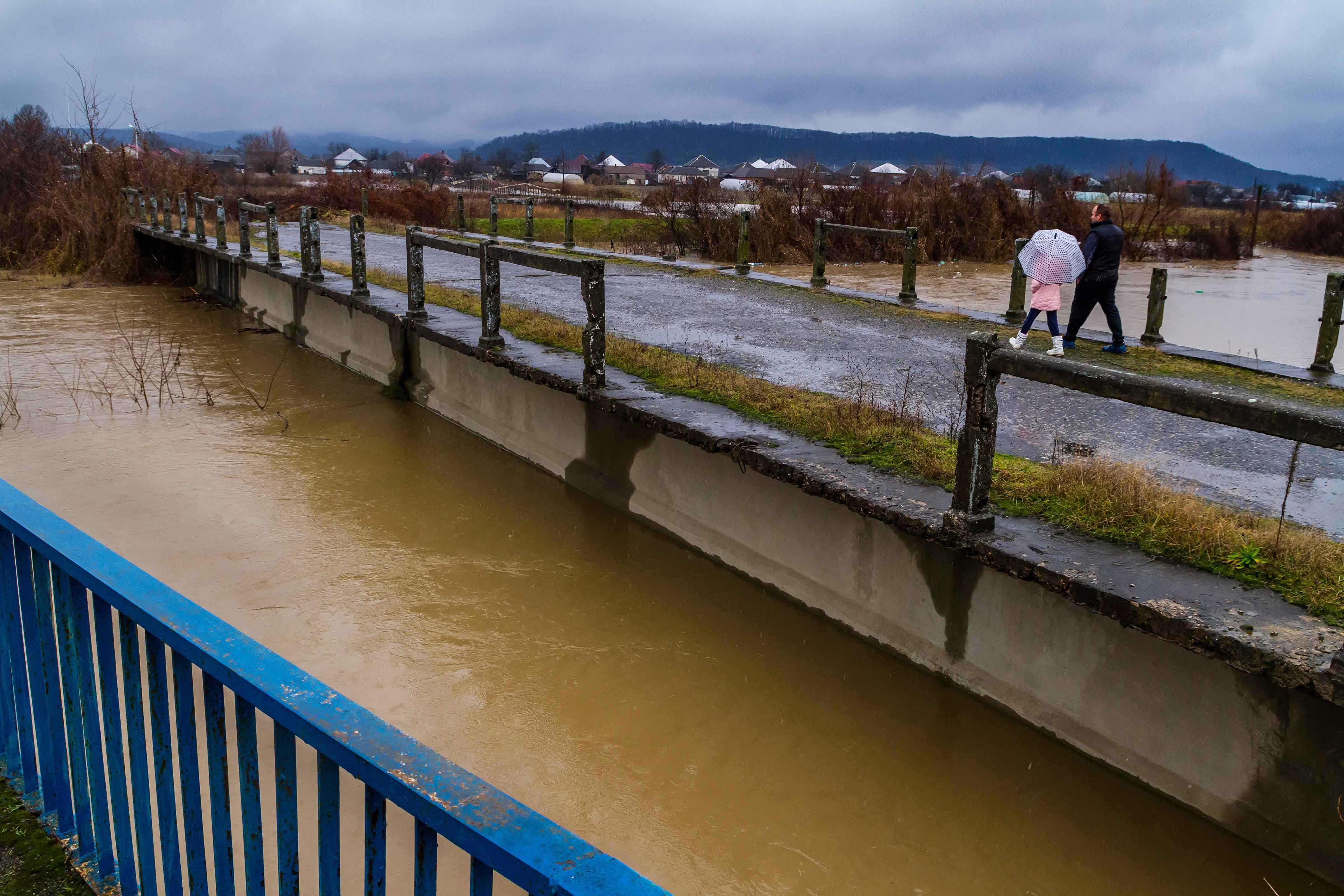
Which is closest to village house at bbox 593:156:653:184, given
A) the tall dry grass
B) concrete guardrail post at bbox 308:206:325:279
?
the tall dry grass

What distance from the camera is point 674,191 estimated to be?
27.8 m

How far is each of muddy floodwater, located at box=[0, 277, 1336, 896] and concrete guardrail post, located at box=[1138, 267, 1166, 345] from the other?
233 inches

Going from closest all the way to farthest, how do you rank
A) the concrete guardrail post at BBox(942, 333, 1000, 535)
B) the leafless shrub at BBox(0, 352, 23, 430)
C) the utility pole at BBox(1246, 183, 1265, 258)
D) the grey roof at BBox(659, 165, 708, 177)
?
the concrete guardrail post at BBox(942, 333, 1000, 535)
the leafless shrub at BBox(0, 352, 23, 430)
the utility pole at BBox(1246, 183, 1265, 258)
the grey roof at BBox(659, 165, 708, 177)

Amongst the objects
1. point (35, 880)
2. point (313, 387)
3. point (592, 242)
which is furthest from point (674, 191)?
point (35, 880)

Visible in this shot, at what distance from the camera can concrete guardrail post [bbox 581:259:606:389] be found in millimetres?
7109

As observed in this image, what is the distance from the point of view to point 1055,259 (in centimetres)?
945

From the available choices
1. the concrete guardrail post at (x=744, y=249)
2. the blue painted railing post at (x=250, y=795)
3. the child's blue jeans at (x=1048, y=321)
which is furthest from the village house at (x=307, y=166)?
the blue painted railing post at (x=250, y=795)

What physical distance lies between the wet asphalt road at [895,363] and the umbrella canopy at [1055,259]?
3.00ft

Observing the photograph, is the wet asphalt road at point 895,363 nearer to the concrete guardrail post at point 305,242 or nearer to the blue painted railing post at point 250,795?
the concrete guardrail post at point 305,242

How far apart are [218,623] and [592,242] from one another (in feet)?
95.0

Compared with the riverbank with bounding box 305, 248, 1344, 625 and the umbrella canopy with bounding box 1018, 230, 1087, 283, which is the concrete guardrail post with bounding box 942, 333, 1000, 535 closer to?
the riverbank with bounding box 305, 248, 1344, 625

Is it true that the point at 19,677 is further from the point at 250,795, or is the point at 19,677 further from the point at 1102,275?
the point at 1102,275

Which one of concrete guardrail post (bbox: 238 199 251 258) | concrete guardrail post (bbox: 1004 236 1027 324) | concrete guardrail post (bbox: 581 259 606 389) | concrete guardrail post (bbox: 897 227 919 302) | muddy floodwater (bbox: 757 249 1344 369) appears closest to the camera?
concrete guardrail post (bbox: 581 259 606 389)

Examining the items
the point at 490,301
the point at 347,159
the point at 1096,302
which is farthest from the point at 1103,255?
the point at 347,159
